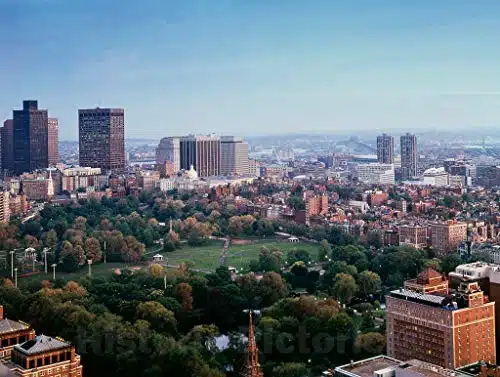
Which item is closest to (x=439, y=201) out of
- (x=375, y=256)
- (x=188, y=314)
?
(x=375, y=256)

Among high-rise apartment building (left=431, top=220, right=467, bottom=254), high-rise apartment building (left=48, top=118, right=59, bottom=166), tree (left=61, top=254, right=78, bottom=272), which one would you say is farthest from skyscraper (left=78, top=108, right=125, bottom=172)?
high-rise apartment building (left=431, top=220, right=467, bottom=254)

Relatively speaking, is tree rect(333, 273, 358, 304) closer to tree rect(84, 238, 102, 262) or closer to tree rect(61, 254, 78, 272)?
tree rect(61, 254, 78, 272)

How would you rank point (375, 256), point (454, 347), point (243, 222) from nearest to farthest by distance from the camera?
point (454, 347) → point (375, 256) → point (243, 222)

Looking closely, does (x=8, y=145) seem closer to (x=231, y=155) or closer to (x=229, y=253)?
(x=231, y=155)

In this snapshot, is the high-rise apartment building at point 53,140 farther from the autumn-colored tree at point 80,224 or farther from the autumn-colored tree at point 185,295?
the autumn-colored tree at point 185,295

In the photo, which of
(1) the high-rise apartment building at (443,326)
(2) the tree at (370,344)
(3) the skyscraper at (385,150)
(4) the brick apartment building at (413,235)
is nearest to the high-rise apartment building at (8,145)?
(3) the skyscraper at (385,150)

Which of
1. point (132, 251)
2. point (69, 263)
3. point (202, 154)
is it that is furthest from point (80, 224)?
point (202, 154)

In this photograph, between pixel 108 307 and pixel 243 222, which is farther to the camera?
pixel 243 222

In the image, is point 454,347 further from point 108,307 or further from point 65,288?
point 65,288
